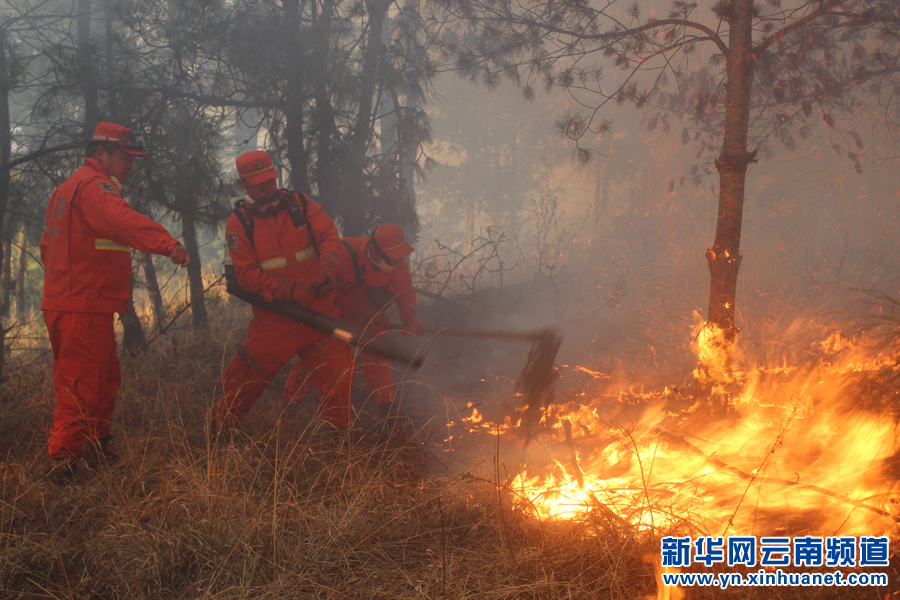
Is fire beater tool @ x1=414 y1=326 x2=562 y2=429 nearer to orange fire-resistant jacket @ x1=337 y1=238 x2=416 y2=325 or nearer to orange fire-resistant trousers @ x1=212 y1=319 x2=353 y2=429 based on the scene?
orange fire-resistant trousers @ x1=212 y1=319 x2=353 y2=429

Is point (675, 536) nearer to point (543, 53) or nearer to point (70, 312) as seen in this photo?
point (70, 312)

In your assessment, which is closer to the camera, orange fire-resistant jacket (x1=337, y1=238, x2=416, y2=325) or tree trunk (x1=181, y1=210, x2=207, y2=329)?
orange fire-resistant jacket (x1=337, y1=238, x2=416, y2=325)

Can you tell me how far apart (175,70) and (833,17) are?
7.08 metres

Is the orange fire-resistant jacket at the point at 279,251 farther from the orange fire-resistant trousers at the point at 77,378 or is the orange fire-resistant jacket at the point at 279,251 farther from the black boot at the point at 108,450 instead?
the black boot at the point at 108,450

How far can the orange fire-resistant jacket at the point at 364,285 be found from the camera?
191 inches

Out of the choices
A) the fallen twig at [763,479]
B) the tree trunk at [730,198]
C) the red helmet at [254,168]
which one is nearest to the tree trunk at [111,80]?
the red helmet at [254,168]

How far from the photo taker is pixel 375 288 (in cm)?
502

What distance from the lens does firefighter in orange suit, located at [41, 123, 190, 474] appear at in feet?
11.1

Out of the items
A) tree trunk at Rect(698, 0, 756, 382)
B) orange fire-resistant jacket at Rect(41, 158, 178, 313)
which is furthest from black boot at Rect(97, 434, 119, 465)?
tree trunk at Rect(698, 0, 756, 382)

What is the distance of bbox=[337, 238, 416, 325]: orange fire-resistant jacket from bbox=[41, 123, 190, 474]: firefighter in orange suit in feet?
5.45

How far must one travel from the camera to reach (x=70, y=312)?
11.3ft

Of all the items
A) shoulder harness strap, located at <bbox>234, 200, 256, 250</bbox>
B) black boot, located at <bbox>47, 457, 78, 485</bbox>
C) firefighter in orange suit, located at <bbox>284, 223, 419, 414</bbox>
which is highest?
shoulder harness strap, located at <bbox>234, 200, 256, 250</bbox>

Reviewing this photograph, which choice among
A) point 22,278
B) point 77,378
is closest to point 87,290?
point 77,378

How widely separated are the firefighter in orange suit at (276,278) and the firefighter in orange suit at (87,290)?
2.46 feet
